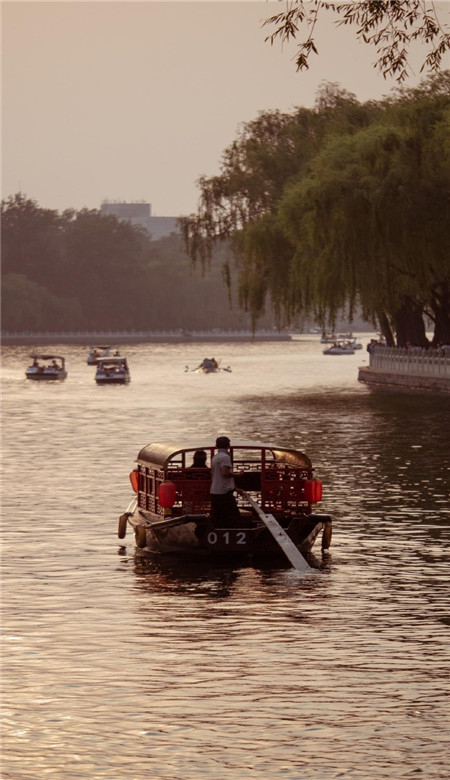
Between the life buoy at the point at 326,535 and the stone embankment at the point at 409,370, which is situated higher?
the stone embankment at the point at 409,370

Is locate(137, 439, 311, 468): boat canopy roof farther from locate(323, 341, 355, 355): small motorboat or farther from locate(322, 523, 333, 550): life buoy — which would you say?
locate(323, 341, 355, 355): small motorboat

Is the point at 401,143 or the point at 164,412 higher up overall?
the point at 401,143

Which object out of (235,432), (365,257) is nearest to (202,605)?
(235,432)

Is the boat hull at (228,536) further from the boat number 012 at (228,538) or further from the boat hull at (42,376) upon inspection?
the boat hull at (42,376)

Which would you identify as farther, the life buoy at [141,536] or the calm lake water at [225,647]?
the life buoy at [141,536]

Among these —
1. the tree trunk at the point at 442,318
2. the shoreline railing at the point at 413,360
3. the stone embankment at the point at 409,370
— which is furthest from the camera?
the tree trunk at the point at 442,318

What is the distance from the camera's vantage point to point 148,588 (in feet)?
58.0

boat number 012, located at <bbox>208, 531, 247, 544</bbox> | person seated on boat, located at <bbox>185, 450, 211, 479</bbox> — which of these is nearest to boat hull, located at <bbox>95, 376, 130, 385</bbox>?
person seated on boat, located at <bbox>185, 450, 211, 479</bbox>

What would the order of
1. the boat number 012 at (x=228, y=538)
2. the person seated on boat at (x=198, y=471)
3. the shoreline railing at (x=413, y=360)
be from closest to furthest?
the boat number 012 at (x=228, y=538)
the person seated on boat at (x=198, y=471)
the shoreline railing at (x=413, y=360)

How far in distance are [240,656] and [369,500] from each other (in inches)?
508

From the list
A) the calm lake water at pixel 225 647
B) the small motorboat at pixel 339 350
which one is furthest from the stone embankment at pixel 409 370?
the small motorboat at pixel 339 350

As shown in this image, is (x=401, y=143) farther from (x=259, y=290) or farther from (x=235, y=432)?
(x=235, y=432)

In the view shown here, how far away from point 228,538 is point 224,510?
368 millimetres

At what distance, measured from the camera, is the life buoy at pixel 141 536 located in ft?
67.2
